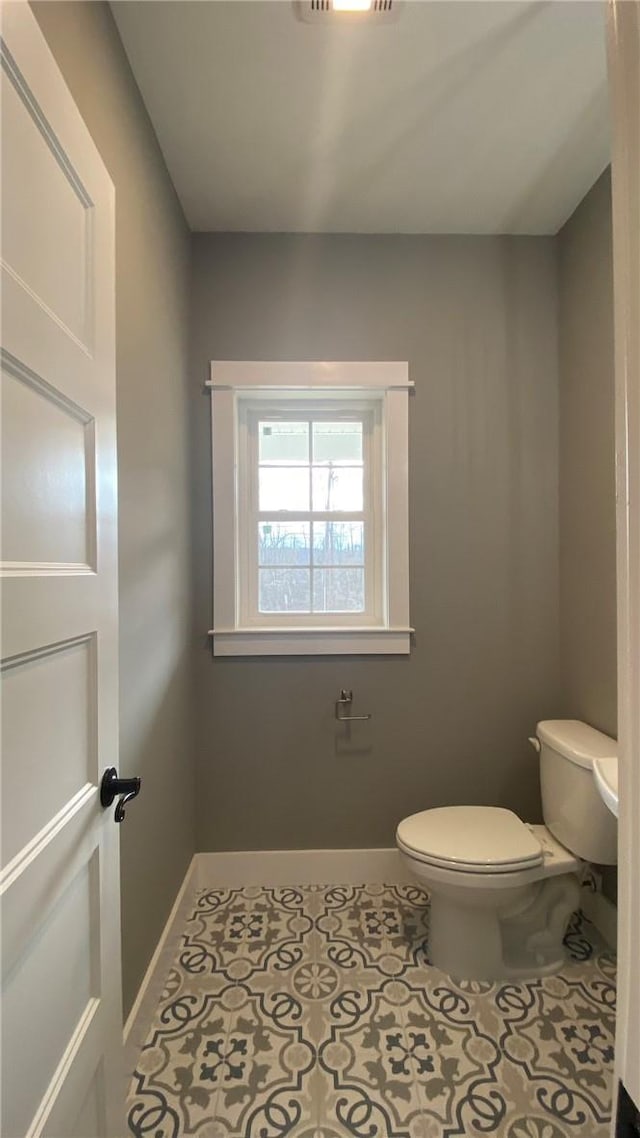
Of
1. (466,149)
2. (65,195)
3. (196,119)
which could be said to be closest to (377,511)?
(466,149)

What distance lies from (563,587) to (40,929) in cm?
188

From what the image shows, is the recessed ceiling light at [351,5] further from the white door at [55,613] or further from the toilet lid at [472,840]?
the toilet lid at [472,840]

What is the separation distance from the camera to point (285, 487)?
6.81 feet

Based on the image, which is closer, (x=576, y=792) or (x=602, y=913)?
(x=576, y=792)

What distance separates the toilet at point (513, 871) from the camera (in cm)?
144

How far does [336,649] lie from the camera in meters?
1.96

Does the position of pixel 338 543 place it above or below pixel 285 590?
above

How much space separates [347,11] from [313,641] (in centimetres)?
175

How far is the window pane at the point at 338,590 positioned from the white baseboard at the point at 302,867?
0.95 m

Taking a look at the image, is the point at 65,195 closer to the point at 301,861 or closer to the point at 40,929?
the point at 40,929

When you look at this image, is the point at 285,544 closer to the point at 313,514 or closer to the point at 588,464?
the point at 313,514

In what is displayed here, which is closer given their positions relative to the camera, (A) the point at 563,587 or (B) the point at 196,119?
(B) the point at 196,119

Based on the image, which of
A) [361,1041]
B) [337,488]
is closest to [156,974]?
[361,1041]

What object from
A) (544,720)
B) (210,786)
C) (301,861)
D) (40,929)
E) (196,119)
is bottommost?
(301,861)
